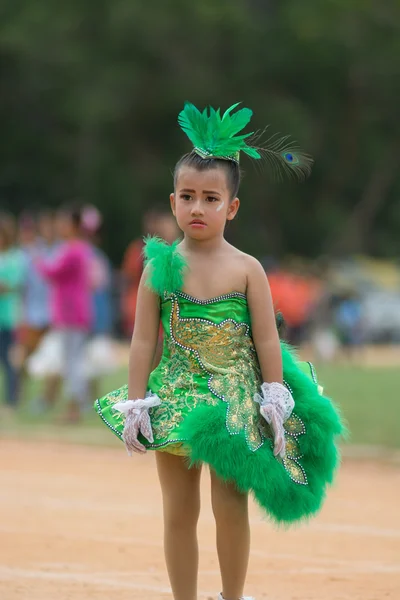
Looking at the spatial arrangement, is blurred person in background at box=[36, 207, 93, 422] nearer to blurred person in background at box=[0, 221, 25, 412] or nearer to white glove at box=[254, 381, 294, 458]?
blurred person in background at box=[0, 221, 25, 412]

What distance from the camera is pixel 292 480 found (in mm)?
4875

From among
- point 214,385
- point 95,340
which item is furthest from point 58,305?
point 214,385

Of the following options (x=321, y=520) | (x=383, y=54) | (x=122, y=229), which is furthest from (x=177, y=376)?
(x=383, y=54)

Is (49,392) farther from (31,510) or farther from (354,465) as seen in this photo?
(31,510)

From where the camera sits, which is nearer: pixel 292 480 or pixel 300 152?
pixel 292 480

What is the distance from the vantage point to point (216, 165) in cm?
498

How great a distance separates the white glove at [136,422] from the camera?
4762 millimetres

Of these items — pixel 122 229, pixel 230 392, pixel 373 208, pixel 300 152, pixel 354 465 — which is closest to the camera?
pixel 230 392

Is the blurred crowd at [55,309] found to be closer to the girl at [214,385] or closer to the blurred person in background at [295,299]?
the girl at [214,385]

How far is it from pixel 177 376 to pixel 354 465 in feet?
18.5

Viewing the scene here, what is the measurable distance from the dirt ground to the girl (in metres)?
0.84

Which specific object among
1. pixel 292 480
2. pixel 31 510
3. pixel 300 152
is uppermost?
pixel 300 152

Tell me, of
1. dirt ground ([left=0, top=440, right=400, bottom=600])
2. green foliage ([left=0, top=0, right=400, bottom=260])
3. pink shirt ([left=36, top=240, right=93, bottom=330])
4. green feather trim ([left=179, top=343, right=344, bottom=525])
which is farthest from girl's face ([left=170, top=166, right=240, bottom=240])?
green foliage ([left=0, top=0, right=400, bottom=260])

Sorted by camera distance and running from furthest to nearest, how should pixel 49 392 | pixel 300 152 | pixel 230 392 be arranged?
pixel 49 392
pixel 300 152
pixel 230 392
